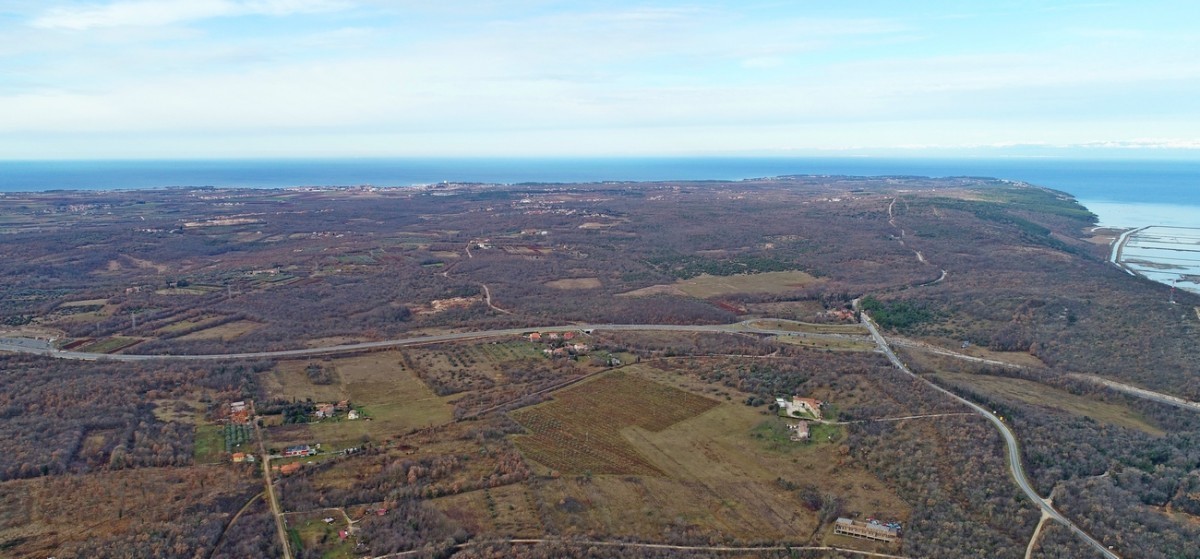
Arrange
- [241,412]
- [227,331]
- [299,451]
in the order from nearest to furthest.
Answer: [299,451], [241,412], [227,331]

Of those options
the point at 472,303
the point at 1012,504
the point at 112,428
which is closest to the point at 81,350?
the point at 112,428

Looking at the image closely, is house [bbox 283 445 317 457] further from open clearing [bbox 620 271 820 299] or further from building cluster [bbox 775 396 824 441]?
open clearing [bbox 620 271 820 299]

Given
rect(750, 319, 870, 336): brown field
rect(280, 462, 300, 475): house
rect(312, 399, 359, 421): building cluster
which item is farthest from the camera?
rect(750, 319, 870, 336): brown field

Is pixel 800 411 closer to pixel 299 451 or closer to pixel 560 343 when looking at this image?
pixel 560 343

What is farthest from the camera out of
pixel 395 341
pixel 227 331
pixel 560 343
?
pixel 227 331

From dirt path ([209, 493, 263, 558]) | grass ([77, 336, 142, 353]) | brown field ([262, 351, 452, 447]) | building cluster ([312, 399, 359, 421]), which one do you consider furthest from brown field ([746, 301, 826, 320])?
Result: grass ([77, 336, 142, 353])

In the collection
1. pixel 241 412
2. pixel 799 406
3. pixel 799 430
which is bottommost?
pixel 799 430

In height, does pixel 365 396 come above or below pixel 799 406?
above

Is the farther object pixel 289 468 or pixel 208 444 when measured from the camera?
pixel 208 444

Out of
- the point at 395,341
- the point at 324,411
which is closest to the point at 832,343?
the point at 395,341
